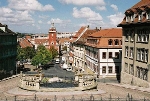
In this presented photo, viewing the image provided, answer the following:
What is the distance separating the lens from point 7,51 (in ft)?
224

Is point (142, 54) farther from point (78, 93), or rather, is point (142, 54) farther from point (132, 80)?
point (78, 93)

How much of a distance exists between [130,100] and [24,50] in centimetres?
8709

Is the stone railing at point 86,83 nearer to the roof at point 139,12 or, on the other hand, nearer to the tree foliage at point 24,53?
the roof at point 139,12

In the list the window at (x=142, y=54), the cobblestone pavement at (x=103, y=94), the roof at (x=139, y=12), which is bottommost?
the cobblestone pavement at (x=103, y=94)

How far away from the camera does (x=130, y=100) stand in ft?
79.7

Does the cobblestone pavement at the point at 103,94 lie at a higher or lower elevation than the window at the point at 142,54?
lower

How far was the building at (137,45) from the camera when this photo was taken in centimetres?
3909

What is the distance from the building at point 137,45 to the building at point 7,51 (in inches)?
1137

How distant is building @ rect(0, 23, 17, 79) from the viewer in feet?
210

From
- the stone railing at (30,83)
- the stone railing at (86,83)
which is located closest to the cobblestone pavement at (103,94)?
the stone railing at (86,83)

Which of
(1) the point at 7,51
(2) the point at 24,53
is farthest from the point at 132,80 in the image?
(2) the point at 24,53

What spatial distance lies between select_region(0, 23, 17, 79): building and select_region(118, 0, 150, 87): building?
94.8 feet

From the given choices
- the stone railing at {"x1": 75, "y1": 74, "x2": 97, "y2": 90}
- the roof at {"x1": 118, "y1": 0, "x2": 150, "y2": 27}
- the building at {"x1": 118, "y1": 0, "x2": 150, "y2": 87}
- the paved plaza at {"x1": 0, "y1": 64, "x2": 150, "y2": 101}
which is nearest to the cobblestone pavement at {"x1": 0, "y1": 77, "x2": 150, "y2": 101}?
the paved plaza at {"x1": 0, "y1": 64, "x2": 150, "y2": 101}

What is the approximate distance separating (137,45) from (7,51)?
38.1 meters
